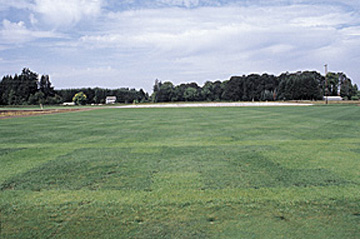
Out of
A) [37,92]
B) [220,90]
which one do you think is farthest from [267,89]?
[37,92]

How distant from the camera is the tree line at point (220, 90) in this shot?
300ft

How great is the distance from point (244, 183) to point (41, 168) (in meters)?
3.77

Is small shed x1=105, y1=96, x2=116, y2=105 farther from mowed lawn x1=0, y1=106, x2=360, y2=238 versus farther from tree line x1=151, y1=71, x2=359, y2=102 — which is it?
mowed lawn x1=0, y1=106, x2=360, y2=238

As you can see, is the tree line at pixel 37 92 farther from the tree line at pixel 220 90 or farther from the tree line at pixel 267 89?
the tree line at pixel 267 89

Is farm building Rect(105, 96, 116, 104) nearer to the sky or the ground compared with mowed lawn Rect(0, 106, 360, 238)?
nearer to the sky

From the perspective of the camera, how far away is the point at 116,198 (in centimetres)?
388

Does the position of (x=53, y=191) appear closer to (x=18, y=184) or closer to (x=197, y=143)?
(x=18, y=184)

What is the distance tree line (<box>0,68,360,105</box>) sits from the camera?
91.5 metres

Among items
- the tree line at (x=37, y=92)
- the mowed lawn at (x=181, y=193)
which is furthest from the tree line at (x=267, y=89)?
the mowed lawn at (x=181, y=193)

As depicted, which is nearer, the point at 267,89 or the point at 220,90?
the point at 267,89

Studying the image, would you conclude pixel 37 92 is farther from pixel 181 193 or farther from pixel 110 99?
pixel 181 193

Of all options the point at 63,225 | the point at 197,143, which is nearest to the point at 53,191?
the point at 63,225

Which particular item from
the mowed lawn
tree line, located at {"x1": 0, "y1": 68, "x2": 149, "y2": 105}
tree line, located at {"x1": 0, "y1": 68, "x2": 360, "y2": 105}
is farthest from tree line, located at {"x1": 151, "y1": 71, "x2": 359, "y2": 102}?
the mowed lawn

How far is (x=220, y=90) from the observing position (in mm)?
111250
